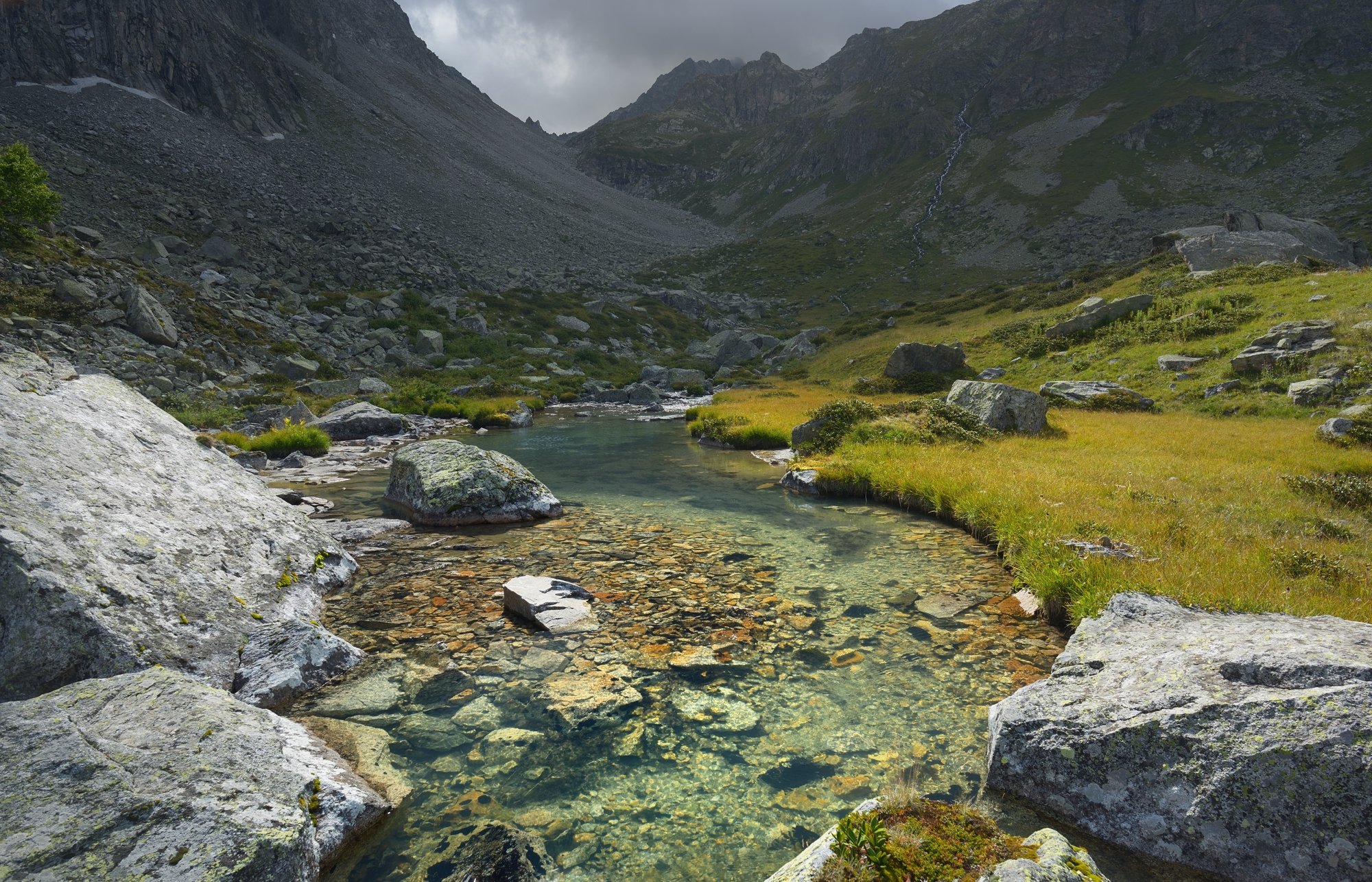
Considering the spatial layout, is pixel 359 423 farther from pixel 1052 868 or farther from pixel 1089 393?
pixel 1089 393

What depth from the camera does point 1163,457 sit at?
16703 mm

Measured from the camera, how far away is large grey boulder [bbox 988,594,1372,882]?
13.3ft

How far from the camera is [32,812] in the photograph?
11.7ft

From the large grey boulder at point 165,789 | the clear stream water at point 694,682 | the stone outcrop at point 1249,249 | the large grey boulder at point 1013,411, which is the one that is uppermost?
the stone outcrop at point 1249,249

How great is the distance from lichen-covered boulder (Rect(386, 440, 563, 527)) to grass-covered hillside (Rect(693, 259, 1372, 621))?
9298 mm

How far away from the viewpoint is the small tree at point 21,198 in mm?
33781

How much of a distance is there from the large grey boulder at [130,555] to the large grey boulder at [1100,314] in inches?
1813

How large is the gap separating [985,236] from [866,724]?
504 feet

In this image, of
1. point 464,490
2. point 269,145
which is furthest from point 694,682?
point 269,145

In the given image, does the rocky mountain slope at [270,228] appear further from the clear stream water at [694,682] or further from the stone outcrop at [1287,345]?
the stone outcrop at [1287,345]

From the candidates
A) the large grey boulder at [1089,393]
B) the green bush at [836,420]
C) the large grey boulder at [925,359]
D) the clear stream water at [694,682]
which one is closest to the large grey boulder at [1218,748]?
the clear stream water at [694,682]

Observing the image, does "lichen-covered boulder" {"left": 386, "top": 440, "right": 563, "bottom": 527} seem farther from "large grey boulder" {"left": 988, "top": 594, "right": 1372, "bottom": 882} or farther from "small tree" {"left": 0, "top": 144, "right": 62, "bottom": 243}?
"small tree" {"left": 0, "top": 144, "right": 62, "bottom": 243}

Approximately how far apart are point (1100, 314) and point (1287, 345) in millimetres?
14690

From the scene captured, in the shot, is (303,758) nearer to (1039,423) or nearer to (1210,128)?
(1039,423)
